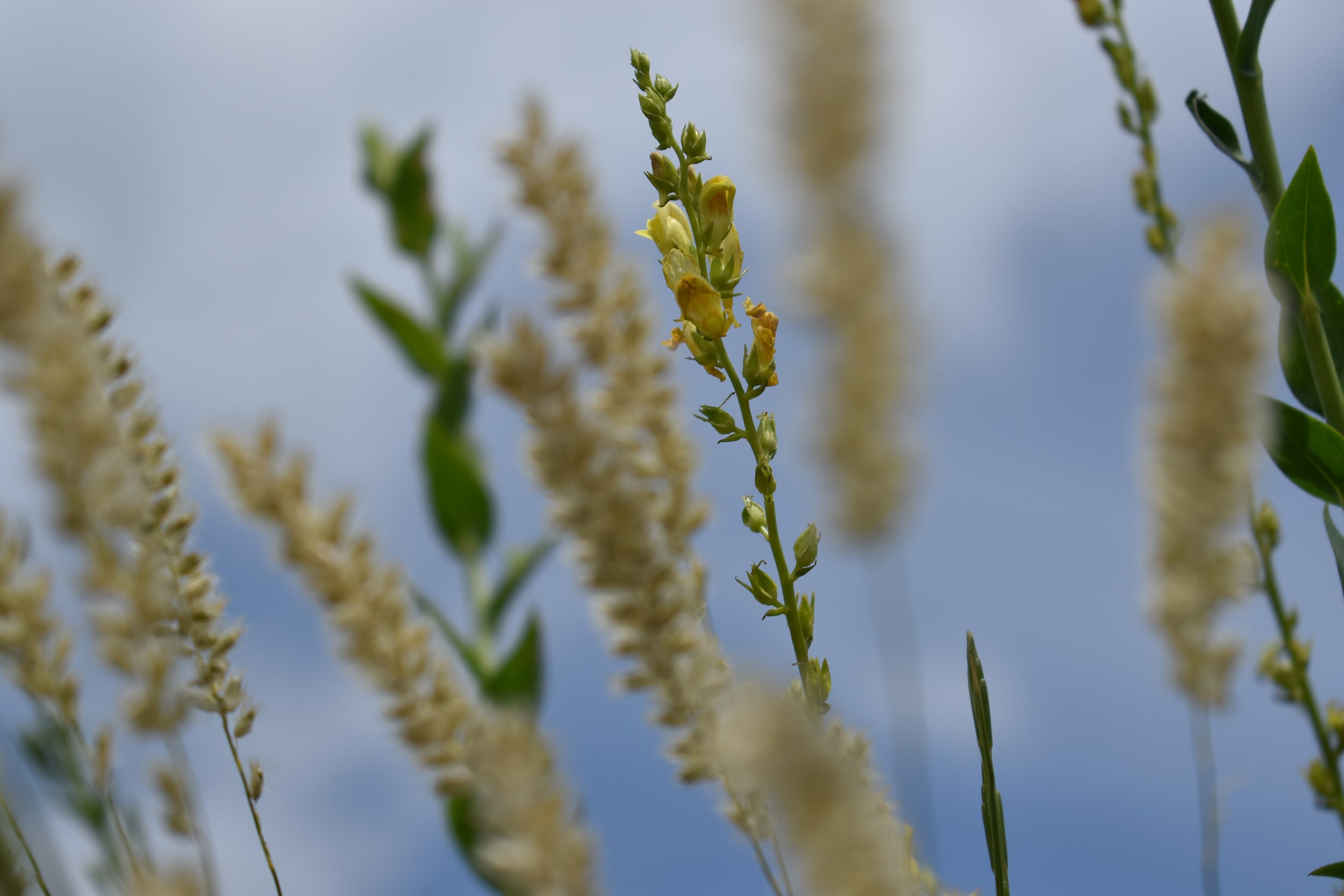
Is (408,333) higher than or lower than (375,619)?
higher

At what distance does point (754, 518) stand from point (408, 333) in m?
1.90

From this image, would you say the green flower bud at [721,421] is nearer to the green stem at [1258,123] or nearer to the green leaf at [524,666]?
the green stem at [1258,123]

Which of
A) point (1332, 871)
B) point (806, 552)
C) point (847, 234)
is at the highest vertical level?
point (806, 552)

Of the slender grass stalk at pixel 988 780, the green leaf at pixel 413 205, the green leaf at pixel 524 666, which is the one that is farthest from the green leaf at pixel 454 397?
the slender grass stalk at pixel 988 780

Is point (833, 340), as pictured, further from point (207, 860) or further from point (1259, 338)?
point (207, 860)

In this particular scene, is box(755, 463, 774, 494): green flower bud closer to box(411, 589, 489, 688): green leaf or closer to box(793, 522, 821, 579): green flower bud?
box(793, 522, 821, 579): green flower bud

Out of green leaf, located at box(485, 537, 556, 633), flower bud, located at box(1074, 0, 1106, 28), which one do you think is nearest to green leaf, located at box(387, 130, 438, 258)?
green leaf, located at box(485, 537, 556, 633)

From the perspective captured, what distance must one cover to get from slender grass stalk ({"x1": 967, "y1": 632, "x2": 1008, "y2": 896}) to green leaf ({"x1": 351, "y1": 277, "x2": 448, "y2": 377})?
2.05m

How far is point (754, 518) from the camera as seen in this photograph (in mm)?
792

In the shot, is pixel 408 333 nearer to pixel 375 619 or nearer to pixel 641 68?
pixel 641 68

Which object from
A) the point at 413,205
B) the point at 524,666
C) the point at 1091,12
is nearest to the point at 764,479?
the point at 1091,12

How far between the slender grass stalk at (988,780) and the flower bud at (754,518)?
0.63 feet

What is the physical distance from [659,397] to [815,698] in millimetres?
237

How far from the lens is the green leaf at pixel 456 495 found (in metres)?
2.28
